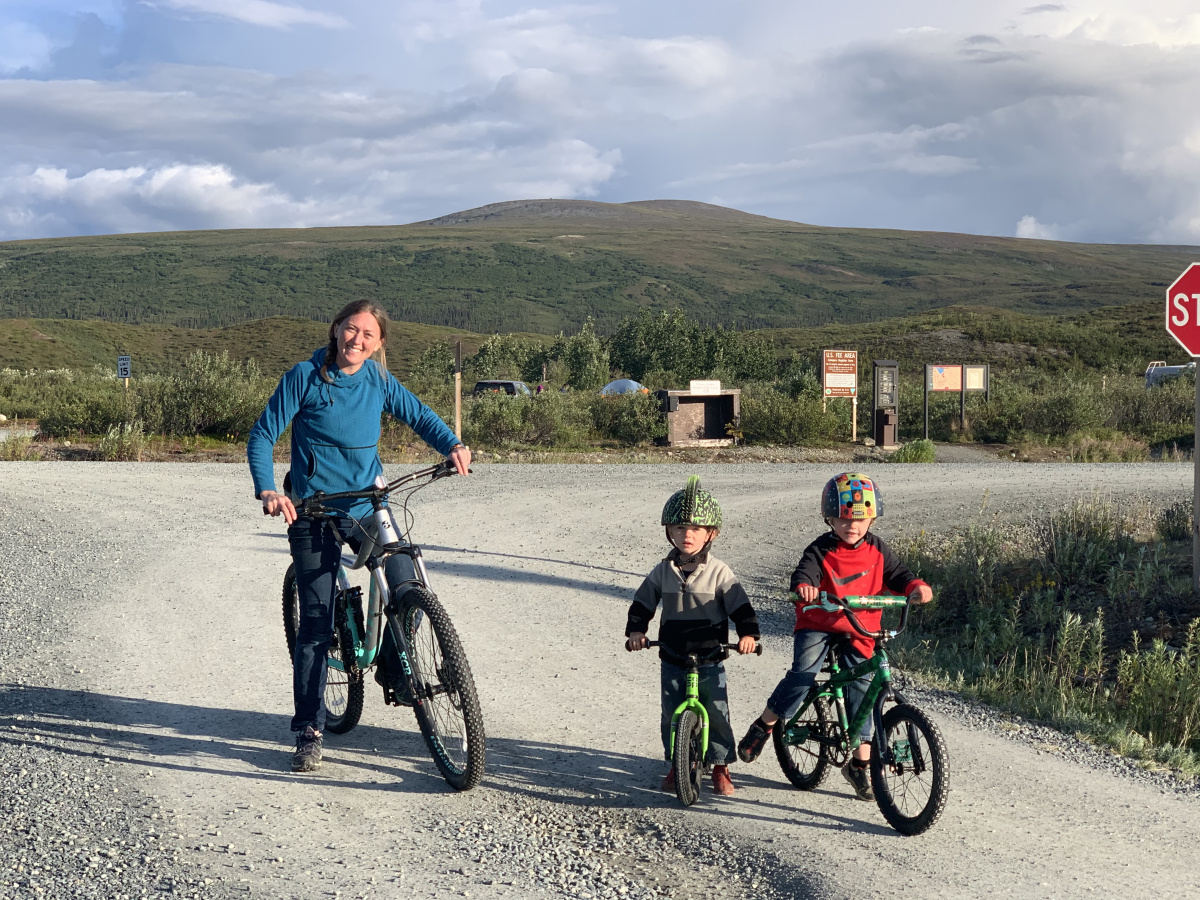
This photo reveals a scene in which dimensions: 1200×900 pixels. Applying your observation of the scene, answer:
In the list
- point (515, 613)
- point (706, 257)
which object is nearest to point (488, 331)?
point (706, 257)

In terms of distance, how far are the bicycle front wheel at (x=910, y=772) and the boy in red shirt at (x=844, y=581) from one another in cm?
12

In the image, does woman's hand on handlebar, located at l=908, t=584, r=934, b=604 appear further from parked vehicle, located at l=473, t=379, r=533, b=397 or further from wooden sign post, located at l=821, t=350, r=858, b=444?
parked vehicle, located at l=473, t=379, r=533, b=397

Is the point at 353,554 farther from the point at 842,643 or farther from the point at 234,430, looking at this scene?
the point at 234,430

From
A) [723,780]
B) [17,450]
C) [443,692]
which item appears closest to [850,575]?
[723,780]

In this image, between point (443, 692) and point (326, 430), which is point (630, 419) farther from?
point (443, 692)

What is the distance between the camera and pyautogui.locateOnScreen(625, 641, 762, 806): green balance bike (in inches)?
157

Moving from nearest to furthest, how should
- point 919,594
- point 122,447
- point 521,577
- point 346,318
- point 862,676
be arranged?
point 919,594, point 862,676, point 346,318, point 521,577, point 122,447

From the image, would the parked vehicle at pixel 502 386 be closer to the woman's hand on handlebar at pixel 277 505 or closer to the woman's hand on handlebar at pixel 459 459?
the woman's hand on handlebar at pixel 459 459

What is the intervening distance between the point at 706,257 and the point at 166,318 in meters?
93.4

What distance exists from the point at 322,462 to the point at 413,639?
817 millimetres

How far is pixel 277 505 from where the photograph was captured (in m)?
4.14

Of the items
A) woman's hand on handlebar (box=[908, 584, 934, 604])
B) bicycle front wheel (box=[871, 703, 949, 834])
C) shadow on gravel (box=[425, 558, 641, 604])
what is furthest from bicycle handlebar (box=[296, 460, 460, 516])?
shadow on gravel (box=[425, 558, 641, 604])

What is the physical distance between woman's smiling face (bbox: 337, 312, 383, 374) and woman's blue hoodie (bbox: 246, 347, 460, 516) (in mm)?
47

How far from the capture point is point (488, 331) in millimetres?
144875
